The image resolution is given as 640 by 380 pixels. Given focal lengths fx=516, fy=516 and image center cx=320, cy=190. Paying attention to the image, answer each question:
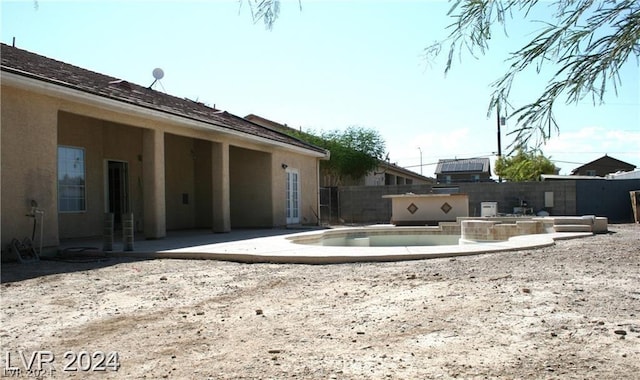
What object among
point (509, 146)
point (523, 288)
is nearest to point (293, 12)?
point (509, 146)

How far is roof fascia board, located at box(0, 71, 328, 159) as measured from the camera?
356 inches

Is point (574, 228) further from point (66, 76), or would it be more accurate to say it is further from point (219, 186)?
point (66, 76)

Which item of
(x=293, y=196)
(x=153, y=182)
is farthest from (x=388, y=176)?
(x=153, y=182)

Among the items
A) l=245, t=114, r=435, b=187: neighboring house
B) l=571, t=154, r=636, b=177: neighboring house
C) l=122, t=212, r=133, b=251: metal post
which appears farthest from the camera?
l=571, t=154, r=636, b=177: neighboring house

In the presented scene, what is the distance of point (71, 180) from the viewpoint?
1341 cm

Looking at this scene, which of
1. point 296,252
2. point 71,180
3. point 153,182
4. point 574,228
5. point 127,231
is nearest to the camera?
point 296,252

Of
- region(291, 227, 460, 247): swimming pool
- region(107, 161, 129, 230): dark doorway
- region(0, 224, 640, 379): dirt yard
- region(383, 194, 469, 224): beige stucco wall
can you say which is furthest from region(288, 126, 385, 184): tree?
region(0, 224, 640, 379): dirt yard

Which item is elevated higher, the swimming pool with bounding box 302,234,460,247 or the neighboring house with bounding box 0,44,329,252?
the neighboring house with bounding box 0,44,329,252

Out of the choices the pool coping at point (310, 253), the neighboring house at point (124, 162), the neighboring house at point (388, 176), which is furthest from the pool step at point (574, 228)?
the neighboring house at point (388, 176)

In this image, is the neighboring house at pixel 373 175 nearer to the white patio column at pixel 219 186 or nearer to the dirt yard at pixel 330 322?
the white patio column at pixel 219 186

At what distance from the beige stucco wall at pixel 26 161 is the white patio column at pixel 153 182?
3.06 metres

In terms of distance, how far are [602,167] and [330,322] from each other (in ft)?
222

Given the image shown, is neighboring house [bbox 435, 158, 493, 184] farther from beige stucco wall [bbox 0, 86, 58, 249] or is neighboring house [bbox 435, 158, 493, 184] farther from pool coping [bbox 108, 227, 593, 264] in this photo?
beige stucco wall [bbox 0, 86, 58, 249]

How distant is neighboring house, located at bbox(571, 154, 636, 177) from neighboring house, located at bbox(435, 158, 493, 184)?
439 inches
